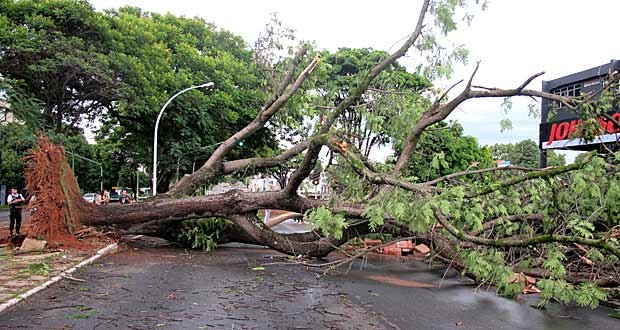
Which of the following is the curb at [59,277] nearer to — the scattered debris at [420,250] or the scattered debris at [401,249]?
the scattered debris at [401,249]

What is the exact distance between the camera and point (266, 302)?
294 inches

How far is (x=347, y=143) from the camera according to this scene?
1000cm

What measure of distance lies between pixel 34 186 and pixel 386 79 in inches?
320

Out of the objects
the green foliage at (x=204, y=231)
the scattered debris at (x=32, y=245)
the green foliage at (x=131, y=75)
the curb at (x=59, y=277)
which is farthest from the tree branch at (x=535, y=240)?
the green foliage at (x=131, y=75)

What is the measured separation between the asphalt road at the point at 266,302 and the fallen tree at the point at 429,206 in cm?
60

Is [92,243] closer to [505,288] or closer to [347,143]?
[347,143]

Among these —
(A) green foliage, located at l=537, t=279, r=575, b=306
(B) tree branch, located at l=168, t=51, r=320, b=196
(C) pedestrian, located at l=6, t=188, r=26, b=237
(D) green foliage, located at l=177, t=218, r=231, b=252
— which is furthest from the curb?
(A) green foliage, located at l=537, t=279, r=575, b=306

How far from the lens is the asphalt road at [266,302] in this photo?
6.20 m

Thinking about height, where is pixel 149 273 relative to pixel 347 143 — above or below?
below

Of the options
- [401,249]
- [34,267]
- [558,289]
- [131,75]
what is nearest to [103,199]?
[131,75]

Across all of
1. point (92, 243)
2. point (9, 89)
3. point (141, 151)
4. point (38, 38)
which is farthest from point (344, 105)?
point (141, 151)

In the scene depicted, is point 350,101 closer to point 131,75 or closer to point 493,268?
point 493,268

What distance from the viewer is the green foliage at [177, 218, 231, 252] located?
13.4 meters

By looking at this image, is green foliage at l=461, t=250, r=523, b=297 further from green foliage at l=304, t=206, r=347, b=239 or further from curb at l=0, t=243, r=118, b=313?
curb at l=0, t=243, r=118, b=313
